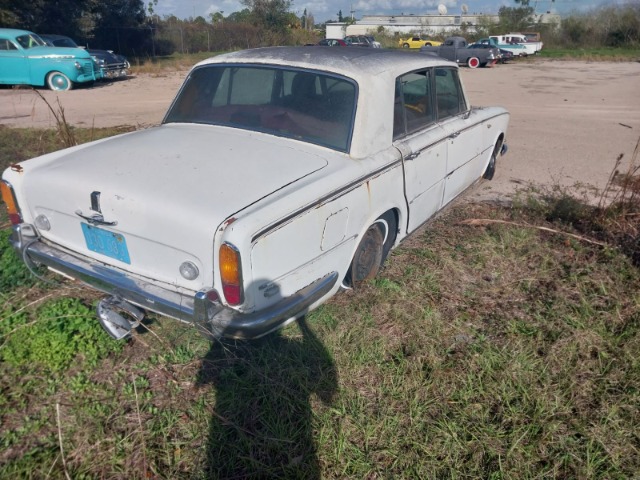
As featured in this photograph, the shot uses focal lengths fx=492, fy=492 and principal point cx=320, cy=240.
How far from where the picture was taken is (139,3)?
27109 millimetres

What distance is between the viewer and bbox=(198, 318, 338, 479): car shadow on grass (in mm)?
2275

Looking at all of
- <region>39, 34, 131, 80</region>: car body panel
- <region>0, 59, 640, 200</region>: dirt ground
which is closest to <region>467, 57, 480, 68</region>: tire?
<region>0, 59, 640, 200</region>: dirt ground

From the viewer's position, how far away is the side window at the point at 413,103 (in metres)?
3.52

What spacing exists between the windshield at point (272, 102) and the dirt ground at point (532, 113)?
2916mm

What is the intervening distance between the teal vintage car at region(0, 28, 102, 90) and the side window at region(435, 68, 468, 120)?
12889mm

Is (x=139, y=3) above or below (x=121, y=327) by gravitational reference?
above

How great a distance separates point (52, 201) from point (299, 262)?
1485mm

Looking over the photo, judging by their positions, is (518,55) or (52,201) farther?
(518,55)

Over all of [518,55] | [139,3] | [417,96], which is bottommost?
[518,55]

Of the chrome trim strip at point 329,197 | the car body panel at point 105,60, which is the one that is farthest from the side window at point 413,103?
the car body panel at point 105,60

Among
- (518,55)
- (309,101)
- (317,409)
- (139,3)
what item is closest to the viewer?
(317,409)

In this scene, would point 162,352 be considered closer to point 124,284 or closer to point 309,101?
point 124,284

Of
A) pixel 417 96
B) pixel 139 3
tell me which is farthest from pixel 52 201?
pixel 139 3

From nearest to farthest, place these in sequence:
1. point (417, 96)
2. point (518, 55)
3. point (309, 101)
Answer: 1. point (309, 101)
2. point (417, 96)
3. point (518, 55)
